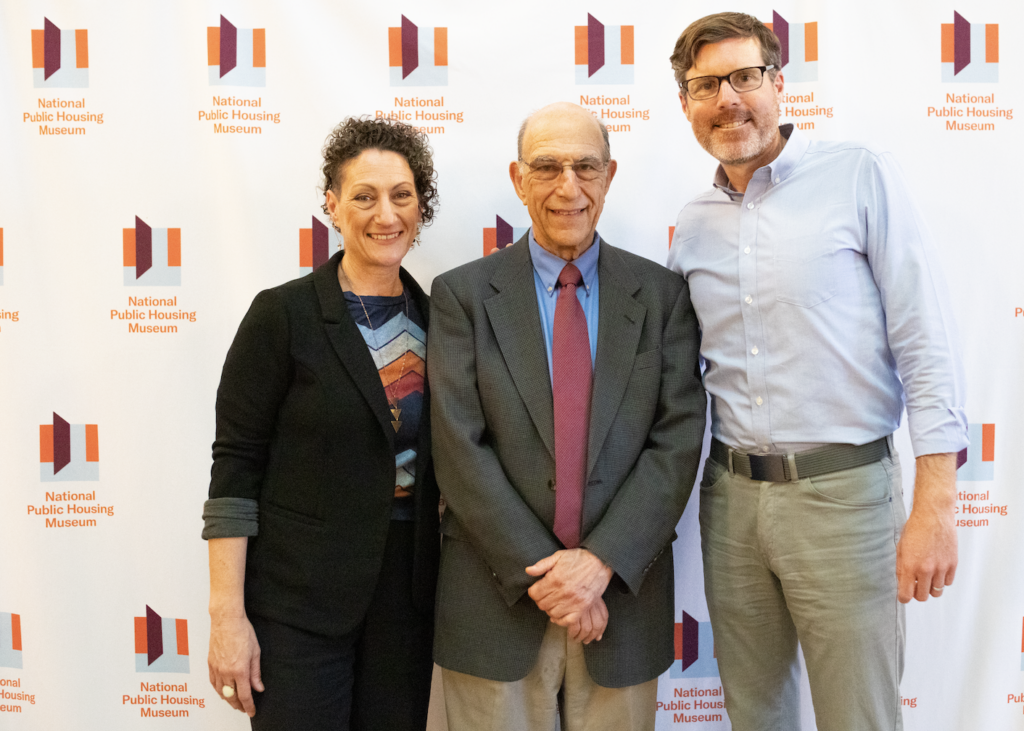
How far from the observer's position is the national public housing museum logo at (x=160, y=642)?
225cm

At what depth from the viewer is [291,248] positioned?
220cm

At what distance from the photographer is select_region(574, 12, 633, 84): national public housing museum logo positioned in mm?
2162

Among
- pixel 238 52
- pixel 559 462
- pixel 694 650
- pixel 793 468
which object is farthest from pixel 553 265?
pixel 694 650

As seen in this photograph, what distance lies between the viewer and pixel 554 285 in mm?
1650

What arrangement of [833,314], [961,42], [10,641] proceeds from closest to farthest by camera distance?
[833,314] < [961,42] < [10,641]

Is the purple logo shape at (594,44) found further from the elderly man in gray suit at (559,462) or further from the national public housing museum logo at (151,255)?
the national public housing museum logo at (151,255)

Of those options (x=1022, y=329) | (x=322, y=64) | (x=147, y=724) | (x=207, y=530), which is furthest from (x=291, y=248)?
(x=1022, y=329)

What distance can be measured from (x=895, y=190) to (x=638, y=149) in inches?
32.9

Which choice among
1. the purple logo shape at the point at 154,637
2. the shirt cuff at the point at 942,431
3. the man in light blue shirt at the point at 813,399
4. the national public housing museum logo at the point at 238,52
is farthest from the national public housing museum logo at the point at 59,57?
the shirt cuff at the point at 942,431

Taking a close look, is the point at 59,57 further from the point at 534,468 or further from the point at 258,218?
the point at 534,468

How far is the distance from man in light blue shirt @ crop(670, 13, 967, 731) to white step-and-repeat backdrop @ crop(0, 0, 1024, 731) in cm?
55

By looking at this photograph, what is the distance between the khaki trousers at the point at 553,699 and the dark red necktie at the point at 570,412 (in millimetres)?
265

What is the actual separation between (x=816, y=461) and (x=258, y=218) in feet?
5.61

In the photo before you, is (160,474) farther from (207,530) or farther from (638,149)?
(638,149)
